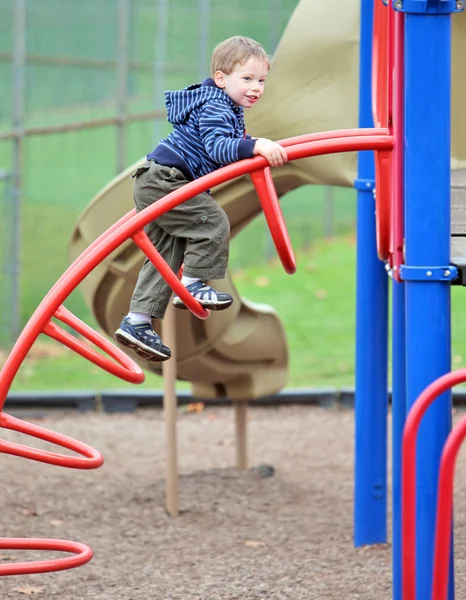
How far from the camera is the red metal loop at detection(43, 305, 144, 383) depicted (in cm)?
302

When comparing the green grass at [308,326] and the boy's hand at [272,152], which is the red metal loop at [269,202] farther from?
the green grass at [308,326]

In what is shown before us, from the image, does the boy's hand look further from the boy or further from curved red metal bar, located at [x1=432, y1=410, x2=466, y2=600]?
curved red metal bar, located at [x1=432, y1=410, x2=466, y2=600]

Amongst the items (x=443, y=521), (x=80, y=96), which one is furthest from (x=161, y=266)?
(x=80, y=96)

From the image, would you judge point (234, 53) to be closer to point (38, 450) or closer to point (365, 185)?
point (38, 450)

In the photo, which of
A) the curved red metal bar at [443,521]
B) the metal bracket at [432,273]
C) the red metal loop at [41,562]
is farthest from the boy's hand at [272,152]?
the red metal loop at [41,562]

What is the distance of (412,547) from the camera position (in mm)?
2867

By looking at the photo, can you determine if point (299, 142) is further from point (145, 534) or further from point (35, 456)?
point (145, 534)

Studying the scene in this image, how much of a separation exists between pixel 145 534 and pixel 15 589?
100 centimetres

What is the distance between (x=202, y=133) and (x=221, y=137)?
7 cm

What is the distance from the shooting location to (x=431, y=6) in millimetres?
2930

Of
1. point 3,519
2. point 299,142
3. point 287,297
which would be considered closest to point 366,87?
point 299,142

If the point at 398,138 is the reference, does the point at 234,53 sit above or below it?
above

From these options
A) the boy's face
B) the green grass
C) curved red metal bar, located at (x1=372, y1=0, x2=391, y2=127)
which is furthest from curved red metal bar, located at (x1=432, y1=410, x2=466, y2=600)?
the green grass

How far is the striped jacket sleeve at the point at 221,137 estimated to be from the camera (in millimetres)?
2959
